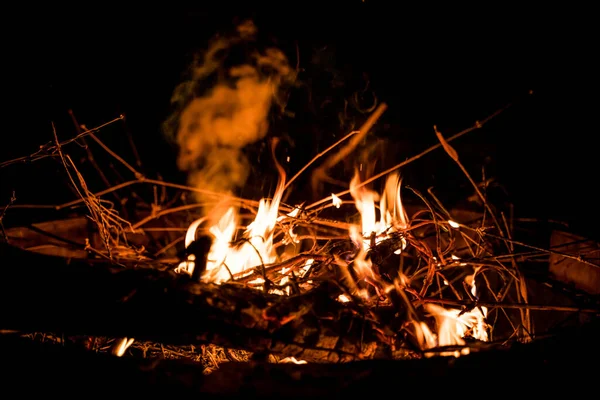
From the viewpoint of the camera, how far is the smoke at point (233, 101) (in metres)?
4.25

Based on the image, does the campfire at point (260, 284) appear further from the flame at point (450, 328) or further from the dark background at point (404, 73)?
the dark background at point (404, 73)

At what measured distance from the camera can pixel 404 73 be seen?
4.58 m

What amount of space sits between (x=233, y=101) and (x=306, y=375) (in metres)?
3.02

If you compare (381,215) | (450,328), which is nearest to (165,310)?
(450,328)

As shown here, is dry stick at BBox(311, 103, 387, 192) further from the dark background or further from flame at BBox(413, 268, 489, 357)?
flame at BBox(413, 268, 489, 357)

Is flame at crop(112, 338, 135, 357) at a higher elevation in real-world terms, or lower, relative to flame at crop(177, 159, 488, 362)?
lower

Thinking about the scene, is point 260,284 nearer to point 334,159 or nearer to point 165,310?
point 165,310

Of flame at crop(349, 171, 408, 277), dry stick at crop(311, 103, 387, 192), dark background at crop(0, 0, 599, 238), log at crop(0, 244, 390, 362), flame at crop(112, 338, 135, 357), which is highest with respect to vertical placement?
dark background at crop(0, 0, 599, 238)

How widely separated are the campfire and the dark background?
0.53m

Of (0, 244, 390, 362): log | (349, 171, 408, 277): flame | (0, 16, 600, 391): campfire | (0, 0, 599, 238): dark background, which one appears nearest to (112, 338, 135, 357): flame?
(0, 16, 600, 391): campfire

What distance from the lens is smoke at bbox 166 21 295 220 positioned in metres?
4.25

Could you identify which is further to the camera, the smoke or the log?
the smoke

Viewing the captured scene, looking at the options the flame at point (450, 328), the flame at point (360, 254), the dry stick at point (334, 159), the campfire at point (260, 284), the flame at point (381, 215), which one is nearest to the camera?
the campfire at point (260, 284)

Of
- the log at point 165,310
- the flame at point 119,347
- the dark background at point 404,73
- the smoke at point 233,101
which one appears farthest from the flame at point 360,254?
the dark background at point 404,73
